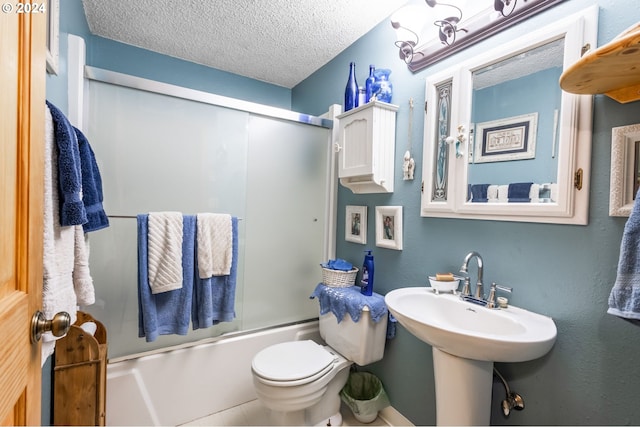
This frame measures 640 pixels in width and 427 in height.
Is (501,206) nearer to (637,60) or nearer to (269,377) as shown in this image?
(637,60)

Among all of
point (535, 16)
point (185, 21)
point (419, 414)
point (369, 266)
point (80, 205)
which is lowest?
point (419, 414)

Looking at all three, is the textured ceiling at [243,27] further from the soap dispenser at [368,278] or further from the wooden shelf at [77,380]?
the wooden shelf at [77,380]

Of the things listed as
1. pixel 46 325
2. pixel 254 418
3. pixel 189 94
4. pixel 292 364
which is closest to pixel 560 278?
pixel 292 364

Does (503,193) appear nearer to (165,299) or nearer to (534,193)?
(534,193)

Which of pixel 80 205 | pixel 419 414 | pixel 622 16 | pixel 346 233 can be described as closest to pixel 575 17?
pixel 622 16

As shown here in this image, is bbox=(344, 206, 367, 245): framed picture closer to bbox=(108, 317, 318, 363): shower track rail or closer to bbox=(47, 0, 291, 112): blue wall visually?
bbox=(108, 317, 318, 363): shower track rail

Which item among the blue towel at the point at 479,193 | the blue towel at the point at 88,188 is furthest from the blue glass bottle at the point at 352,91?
the blue towel at the point at 88,188

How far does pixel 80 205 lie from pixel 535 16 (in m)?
1.68

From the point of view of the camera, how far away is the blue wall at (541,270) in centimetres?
89

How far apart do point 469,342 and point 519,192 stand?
24.0 inches

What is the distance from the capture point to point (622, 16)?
89 cm

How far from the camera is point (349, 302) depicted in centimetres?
155

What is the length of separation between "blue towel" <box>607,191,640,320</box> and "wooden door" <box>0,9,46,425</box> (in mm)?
1311

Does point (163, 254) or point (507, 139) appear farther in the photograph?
point (163, 254)
